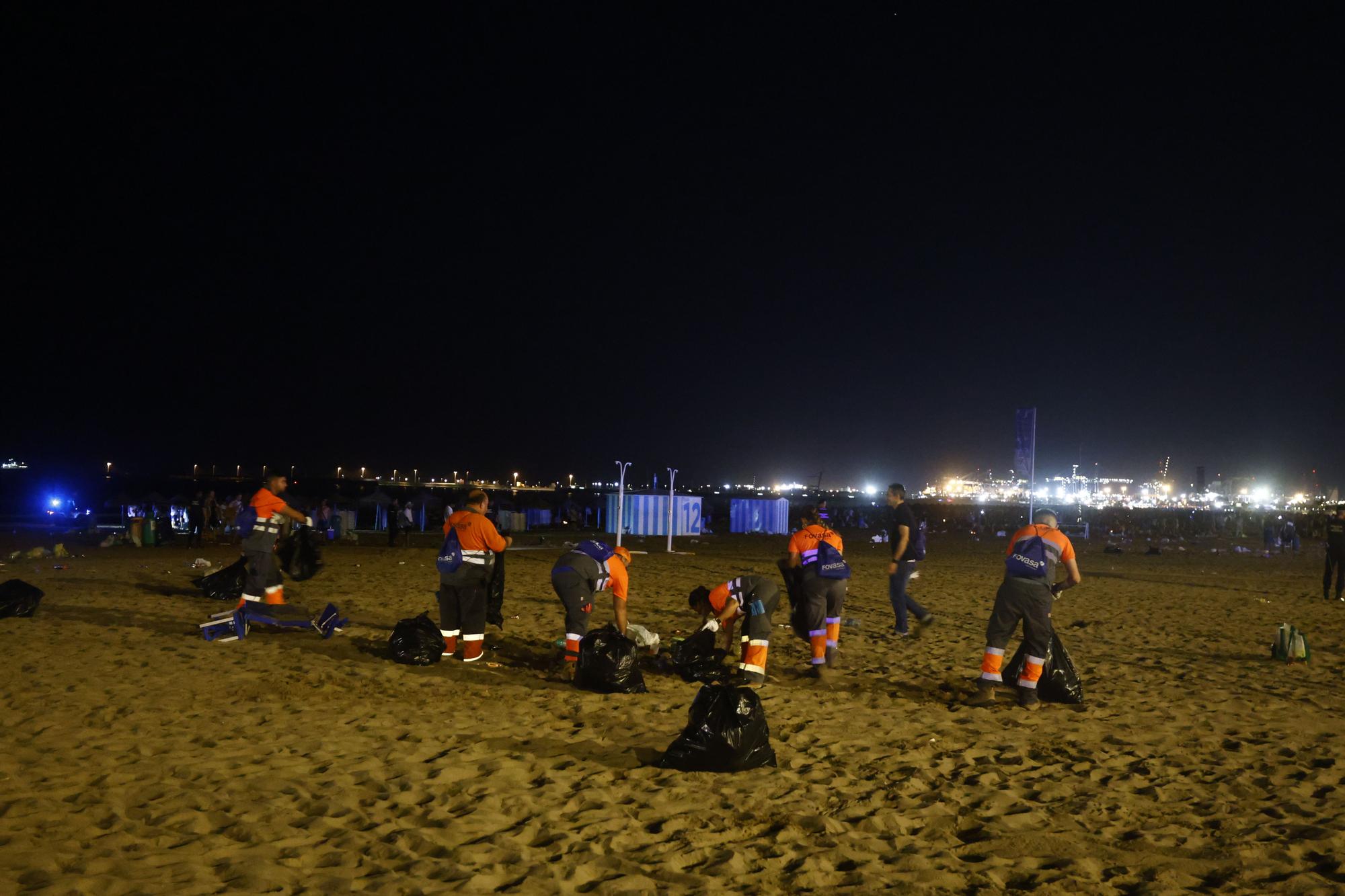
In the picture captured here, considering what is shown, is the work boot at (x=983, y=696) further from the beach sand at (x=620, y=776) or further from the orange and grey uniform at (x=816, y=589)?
the orange and grey uniform at (x=816, y=589)

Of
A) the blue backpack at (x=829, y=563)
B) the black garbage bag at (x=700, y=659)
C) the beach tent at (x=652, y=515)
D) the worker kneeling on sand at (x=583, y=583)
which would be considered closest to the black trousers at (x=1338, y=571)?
the blue backpack at (x=829, y=563)

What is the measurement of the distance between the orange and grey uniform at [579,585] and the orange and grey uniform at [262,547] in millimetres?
4130

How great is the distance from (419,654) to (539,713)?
208 centimetres

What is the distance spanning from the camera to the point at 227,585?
12562 mm

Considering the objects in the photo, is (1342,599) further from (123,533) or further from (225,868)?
(123,533)

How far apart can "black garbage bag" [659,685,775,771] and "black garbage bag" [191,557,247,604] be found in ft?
30.2

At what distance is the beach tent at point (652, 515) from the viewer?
31.4 metres

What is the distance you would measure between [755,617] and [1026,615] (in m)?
2.26

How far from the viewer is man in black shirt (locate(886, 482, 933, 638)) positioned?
408 inches

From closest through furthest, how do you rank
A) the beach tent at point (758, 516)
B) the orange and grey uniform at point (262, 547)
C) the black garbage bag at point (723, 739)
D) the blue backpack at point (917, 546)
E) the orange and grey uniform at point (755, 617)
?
the black garbage bag at point (723, 739) → the orange and grey uniform at point (755, 617) → the orange and grey uniform at point (262, 547) → the blue backpack at point (917, 546) → the beach tent at point (758, 516)

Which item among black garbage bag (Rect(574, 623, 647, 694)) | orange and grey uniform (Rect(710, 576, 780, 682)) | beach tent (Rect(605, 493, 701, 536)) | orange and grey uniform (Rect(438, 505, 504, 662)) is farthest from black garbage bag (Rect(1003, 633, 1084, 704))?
beach tent (Rect(605, 493, 701, 536))

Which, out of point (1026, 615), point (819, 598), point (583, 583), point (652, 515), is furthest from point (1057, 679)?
point (652, 515)

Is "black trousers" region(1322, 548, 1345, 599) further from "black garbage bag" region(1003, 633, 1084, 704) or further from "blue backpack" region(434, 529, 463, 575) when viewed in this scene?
"blue backpack" region(434, 529, 463, 575)

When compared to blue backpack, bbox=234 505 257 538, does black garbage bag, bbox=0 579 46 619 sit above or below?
below
